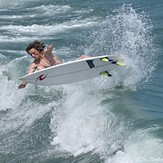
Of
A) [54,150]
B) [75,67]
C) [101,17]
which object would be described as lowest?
[101,17]

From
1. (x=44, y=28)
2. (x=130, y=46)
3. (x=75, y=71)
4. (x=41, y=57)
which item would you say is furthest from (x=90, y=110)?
(x=44, y=28)

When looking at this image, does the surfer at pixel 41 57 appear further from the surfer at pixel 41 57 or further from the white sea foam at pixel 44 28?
the white sea foam at pixel 44 28

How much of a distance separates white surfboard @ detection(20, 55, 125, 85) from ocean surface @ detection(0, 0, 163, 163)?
87 centimetres

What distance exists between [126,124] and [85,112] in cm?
189

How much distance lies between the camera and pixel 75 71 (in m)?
15.4

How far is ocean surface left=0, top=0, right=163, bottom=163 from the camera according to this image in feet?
43.7

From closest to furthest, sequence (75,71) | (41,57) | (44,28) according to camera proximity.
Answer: (41,57) < (75,71) < (44,28)

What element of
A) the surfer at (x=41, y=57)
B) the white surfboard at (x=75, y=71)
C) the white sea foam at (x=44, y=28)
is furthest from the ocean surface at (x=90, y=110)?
the white sea foam at (x=44, y=28)

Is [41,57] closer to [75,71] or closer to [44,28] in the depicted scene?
[75,71]

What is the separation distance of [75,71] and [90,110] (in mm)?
1176

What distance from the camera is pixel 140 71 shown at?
18.8 meters

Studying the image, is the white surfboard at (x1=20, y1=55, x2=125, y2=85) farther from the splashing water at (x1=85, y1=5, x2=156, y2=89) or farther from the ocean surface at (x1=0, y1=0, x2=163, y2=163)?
the splashing water at (x1=85, y1=5, x2=156, y2=89)

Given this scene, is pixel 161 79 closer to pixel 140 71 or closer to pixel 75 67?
pixel 140 71

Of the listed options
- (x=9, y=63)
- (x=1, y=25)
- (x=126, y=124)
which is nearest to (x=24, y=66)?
(x=9, y=63)
